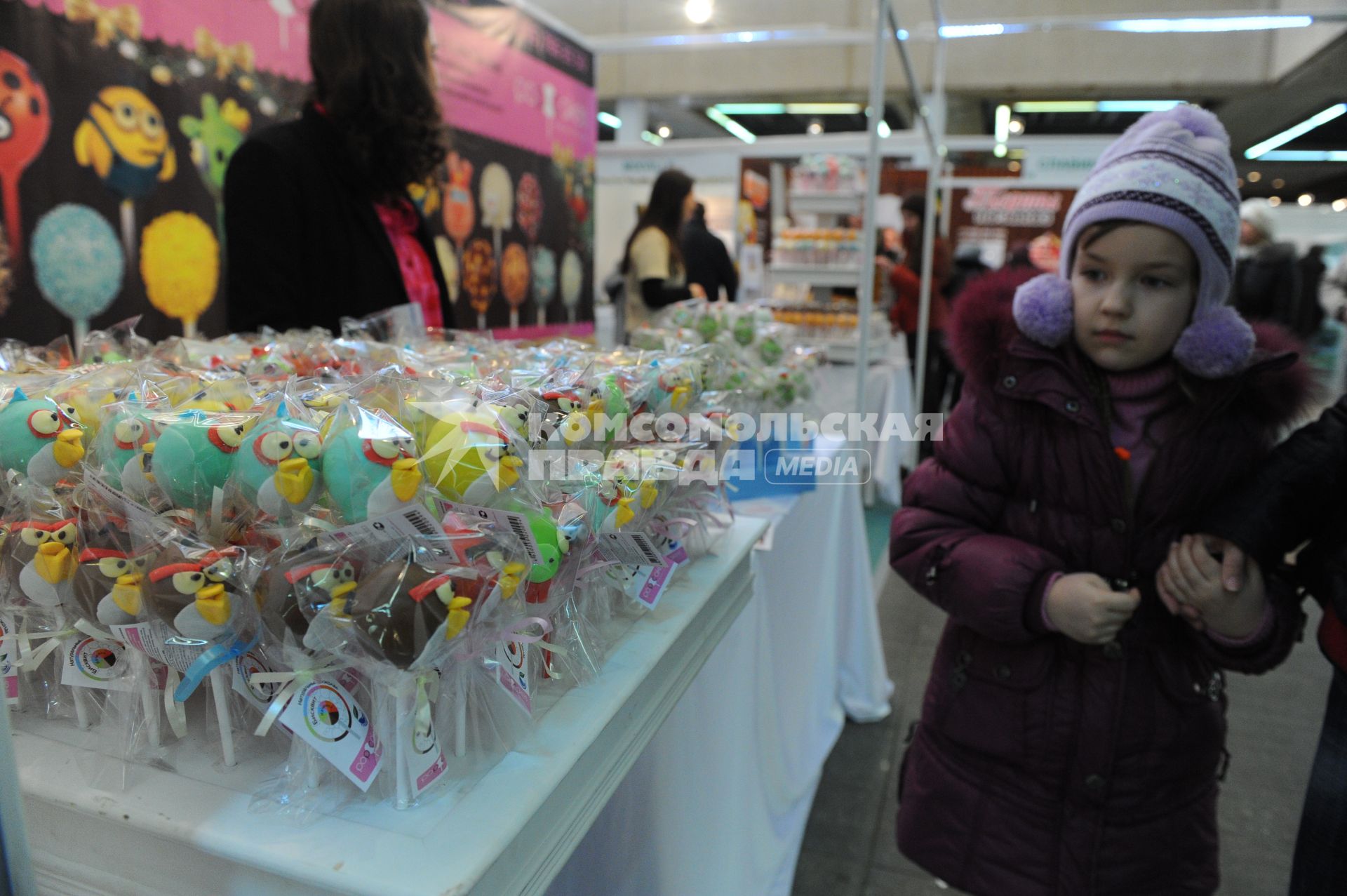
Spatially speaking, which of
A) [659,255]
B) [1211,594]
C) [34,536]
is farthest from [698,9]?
[34,536]

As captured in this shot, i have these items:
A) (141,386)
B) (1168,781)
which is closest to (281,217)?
(141,386)

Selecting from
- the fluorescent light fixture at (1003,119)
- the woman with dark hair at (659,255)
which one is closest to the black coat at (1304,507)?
the woman with dark hair at (659,255)

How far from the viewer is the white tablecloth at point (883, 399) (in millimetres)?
3914

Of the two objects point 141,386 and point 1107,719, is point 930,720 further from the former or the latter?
point 141,386

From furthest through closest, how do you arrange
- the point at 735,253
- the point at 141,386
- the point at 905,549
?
the point at 735,253 < the point at 905,549 < the point at 141,386

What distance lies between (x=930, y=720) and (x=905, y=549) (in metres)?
0.33

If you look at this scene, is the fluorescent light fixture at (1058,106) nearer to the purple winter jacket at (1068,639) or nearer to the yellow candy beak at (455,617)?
the purple winter jacket at (1068,639)

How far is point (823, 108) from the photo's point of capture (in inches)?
501

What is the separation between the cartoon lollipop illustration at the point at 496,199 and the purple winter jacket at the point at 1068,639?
11.2 feet

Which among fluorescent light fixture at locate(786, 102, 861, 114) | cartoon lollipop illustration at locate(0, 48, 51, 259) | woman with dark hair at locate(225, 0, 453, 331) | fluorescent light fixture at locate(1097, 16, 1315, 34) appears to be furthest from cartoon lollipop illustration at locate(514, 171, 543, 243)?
fluorescent light fixture at locate(786, 102, 861, 114)

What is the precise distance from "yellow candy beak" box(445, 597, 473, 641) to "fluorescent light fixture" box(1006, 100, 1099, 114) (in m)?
12.8

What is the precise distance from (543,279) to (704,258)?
4.36 ft

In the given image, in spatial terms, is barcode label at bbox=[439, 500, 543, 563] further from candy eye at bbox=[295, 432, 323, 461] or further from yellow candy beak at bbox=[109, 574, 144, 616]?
yellow candy beak at bbox=[109, 574, 144, 616]

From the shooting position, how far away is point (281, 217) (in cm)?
180
